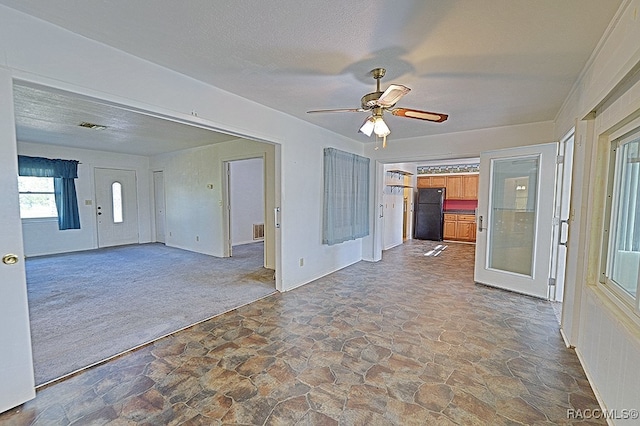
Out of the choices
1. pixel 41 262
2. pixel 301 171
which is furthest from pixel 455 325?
pixel 41 262

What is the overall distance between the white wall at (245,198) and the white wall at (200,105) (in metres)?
3.51

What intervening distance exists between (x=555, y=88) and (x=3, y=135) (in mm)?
4422

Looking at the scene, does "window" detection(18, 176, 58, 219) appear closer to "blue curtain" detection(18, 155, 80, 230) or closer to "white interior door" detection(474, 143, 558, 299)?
"blue curtain" detection(18, 155, 80, 230)

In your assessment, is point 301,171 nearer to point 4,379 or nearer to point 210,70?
point 210,70

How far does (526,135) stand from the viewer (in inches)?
158

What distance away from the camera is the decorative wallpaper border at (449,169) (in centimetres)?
838

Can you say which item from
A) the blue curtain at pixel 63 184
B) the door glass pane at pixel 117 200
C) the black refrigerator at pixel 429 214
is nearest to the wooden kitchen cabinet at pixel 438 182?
the black refrigerator at pixel 429 214

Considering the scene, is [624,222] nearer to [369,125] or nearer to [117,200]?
[369,125]

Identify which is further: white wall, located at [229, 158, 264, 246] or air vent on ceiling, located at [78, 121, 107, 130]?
white wall, located at [229, 158, 264, 246]

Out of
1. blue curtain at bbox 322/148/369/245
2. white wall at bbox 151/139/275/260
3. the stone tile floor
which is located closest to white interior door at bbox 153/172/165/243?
white wall at bbox 151/139/275/260

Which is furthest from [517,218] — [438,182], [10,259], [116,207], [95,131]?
[116,207]

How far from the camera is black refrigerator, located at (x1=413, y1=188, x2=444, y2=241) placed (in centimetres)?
857

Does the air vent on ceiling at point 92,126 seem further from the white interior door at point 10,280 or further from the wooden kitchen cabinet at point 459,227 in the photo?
the wooden kitchen cabinet at point 459,227

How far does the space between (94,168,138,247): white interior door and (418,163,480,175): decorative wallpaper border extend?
8.61 m
